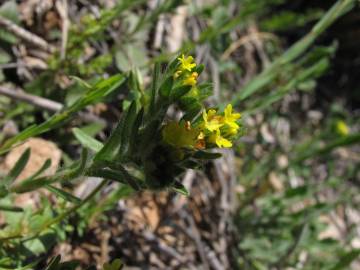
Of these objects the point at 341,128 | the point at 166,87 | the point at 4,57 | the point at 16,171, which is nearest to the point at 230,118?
the point at 166,87

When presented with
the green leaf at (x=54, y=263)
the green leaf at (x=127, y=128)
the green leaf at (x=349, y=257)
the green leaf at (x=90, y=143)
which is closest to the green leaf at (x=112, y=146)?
the green leaf at (x=127, y=128)

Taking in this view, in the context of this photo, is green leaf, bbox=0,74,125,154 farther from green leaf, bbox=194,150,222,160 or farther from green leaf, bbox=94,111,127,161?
green leaf, bbox=194,150,222,160

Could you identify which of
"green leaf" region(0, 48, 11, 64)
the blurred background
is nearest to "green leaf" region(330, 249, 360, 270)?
the blurred background

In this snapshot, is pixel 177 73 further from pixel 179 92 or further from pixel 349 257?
pixel 349 257

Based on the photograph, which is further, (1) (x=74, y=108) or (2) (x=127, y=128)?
(1) (x=74, y=108)

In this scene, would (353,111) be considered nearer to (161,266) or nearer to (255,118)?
(255,118)

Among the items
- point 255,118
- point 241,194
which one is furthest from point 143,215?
point 255,118

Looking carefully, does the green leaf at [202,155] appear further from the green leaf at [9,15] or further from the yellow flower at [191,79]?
the green leaf at [9,15]
